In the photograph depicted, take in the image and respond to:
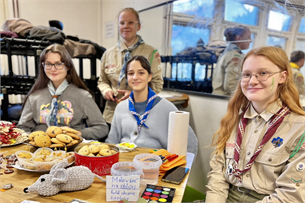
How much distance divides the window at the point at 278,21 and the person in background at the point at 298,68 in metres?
0.25

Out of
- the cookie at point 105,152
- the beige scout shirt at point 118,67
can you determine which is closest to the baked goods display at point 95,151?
the cookie at point 105,152

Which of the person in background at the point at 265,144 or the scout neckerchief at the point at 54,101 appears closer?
the person in background at the point at 265,144

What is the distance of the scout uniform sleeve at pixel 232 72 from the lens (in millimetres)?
2328

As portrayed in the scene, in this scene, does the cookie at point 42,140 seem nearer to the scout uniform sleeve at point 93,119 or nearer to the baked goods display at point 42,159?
the baked goods display at point 42,159

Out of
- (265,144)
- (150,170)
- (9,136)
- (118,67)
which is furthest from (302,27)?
(9,136)

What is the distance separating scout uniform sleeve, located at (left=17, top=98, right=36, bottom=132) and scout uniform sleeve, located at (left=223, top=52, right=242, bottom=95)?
194 centimetres

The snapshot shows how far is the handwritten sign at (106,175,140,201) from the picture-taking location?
79 cm

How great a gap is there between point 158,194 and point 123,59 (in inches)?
61.5

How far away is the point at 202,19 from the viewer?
2648 millimetres

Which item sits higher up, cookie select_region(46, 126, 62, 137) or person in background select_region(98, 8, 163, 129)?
person in background select_region(98, 8, 163, 129)

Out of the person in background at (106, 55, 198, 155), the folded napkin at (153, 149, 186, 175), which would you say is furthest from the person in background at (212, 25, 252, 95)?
the folded napkin at (153, 149, 186, 175)

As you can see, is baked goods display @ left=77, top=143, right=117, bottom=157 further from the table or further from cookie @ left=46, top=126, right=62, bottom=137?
cookie @ left=46, top=126, right=62, bottom=137

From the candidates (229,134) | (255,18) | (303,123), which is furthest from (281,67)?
(255,18)

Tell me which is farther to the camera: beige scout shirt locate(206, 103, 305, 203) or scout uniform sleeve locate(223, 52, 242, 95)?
scout uniform sleeve locate(223, 52, 242, 95)
